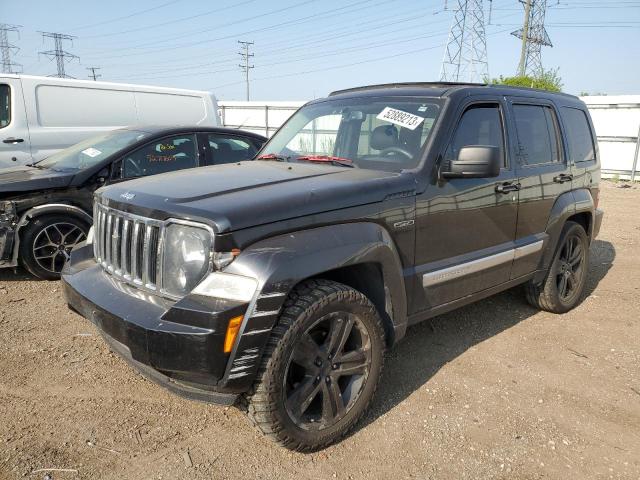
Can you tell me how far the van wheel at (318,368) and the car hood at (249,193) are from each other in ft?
1.39

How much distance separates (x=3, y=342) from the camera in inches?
148

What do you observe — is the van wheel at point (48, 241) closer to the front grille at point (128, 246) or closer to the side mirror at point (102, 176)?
the side mirror at point (102, 176)

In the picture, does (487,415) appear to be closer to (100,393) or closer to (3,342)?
(100,393)

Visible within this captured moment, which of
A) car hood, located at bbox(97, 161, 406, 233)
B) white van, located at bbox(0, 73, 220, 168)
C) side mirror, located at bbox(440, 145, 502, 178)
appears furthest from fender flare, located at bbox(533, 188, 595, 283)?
white van, located at bbox(0, 73, 220, 168)

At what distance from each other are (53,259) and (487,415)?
437cm

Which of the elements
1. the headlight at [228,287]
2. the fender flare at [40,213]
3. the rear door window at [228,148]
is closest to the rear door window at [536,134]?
the headlight at [228,287]

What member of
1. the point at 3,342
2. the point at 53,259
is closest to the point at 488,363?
the point at 3,342

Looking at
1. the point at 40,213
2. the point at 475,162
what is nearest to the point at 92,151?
the point at 40,213

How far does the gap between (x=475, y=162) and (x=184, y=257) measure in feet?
5.85

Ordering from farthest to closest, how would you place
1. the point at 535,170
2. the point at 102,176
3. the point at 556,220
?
1. the point at 102,176
2. the point at 556,220
3. the point at 535,170

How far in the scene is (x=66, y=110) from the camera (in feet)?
25.6

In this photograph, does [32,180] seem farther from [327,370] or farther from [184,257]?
[327,370]

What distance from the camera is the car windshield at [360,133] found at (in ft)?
10.6

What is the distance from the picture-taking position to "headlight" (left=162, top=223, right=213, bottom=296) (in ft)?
7.54
